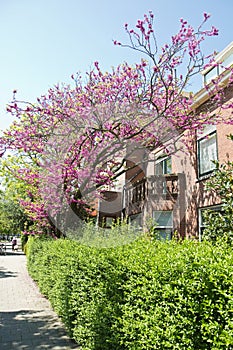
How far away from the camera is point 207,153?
11.3m

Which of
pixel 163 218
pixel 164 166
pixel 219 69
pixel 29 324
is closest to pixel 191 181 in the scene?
pixel 163 218

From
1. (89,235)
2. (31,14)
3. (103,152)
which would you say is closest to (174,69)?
(103,152)

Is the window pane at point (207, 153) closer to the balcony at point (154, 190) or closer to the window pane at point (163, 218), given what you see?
the balcony at point (154, 190)

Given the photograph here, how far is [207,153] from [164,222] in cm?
392

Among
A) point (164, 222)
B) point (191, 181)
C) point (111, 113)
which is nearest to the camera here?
point (111, 113)

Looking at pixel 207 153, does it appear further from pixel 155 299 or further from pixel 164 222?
pixel 155 299

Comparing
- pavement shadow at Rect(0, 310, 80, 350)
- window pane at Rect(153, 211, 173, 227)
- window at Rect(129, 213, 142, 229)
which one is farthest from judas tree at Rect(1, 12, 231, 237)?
window at Rect(129, 213, 142, 229)

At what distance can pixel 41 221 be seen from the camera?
1229cm

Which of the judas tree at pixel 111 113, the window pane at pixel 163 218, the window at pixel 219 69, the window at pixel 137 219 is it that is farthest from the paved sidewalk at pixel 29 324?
the window at pixel 219 69

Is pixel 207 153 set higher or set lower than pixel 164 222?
higher

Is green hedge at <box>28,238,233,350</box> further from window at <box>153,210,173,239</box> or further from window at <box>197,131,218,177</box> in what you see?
window at <box>153,210,173,239</box>

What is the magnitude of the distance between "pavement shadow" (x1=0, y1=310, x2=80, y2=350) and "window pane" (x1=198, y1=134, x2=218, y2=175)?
7778 mm

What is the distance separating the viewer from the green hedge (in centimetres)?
225

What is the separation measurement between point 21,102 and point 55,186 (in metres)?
3.57
